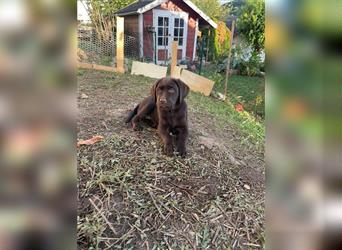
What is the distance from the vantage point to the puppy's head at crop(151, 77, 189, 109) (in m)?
2.81

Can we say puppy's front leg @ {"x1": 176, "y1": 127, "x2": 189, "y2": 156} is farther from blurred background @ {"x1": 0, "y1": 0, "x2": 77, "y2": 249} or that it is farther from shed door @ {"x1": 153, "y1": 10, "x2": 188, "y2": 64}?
shed door @ {"x1": 153, "y1": 10, "x2": 188, "y2": 64}

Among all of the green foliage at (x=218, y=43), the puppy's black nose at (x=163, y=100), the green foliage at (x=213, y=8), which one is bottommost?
the puppy's black nose at (x=163, y=100)

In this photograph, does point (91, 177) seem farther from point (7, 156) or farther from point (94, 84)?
point (94, 84)

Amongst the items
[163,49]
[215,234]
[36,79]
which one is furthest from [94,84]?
[163,49]

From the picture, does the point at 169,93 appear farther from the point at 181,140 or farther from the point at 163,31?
the point at 163,31

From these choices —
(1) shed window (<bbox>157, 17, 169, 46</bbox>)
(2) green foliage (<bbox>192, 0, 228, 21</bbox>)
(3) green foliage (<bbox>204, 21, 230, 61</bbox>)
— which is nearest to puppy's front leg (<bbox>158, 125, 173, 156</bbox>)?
(1) shed window (<bbox>157, 17, 169, 46</bbox>)

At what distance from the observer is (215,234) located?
6.12 feet

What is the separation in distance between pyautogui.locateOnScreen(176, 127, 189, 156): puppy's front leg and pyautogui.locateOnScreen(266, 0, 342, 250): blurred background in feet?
7.13

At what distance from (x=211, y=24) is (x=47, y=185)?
13644 millimetres

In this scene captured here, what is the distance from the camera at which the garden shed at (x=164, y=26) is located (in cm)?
1170

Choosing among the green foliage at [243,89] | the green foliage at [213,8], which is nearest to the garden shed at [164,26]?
the green foliage at [243,89]

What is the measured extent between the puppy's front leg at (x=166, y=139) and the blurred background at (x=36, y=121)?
2225mm

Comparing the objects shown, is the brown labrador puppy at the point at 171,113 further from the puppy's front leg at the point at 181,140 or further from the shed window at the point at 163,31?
the shed window at the point at 163,31

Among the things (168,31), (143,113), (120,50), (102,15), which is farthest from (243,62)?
(143,113)
